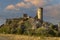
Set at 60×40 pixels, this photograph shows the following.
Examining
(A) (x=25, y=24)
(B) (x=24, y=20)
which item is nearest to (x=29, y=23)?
(A) (x=25, y=24)

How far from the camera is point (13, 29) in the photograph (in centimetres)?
6931

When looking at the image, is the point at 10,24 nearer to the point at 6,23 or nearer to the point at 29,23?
the point at 6,23

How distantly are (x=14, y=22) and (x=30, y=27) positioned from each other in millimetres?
12484

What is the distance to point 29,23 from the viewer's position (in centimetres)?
7638

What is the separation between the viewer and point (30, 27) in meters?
72.4

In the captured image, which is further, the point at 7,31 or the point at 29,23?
the point at 29,23

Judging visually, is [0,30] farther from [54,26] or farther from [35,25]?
[54,26]

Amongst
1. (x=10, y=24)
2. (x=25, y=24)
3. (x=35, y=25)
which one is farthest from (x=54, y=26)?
(x=10, y=24)

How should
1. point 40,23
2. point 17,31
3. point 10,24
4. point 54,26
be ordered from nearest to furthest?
point 17,31 < point 54,26 < point 40,23 < point 10,24

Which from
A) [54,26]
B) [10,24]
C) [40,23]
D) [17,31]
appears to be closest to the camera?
[17,31]

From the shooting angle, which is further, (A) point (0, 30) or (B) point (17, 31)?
(A) point (0, 30)

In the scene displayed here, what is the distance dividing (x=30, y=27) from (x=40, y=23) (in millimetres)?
4946

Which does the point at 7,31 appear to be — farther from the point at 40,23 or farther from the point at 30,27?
the point at 40,23

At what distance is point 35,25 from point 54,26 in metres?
6.31
